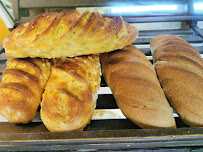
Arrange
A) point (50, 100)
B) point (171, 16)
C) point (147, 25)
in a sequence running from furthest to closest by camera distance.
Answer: point (147, 25)
point (171, 16)
point (50, 100)

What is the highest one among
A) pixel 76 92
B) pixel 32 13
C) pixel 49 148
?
pixel 32 13

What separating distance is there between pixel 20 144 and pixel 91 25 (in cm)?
61

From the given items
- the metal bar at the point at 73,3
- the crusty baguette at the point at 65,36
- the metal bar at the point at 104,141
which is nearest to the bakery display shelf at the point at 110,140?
the metal bar at the point at 104,141

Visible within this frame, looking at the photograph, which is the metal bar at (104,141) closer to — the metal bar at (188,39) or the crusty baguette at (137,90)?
the crusty baguette at (137,90)

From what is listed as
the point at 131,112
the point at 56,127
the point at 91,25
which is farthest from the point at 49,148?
the point at 91,25

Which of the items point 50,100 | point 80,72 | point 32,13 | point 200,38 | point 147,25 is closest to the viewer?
point 50,100

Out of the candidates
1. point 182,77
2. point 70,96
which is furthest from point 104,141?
point 182,77

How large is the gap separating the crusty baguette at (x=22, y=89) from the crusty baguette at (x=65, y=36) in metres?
0.07

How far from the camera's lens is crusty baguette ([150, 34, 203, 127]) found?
0.90 metres

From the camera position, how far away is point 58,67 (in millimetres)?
989

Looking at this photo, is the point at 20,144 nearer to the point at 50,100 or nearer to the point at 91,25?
the point at 50,100

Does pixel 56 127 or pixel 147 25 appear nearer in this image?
pixel 56 127

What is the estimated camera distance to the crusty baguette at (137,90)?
2.83 ft

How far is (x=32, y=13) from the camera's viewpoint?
182cm
